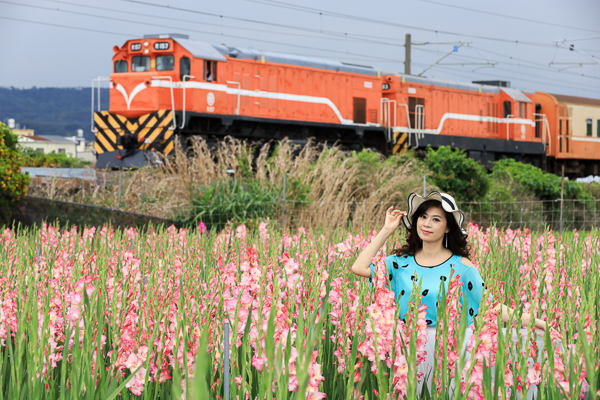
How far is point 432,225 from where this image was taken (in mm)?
3164

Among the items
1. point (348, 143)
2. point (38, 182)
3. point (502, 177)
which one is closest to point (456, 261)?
point (38, 182)

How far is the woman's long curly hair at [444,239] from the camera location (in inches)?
127

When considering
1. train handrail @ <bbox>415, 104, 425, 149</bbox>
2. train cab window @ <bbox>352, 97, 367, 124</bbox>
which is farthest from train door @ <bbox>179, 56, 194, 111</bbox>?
train handrail @ <bbox>415, 104, 425, 149</bbox>

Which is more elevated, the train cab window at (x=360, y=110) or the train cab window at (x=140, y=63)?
the train cab window at (x=140, y=63)

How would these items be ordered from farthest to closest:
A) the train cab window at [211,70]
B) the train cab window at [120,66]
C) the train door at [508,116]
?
1. the train door at [508,116]
2. the train cab window at [120,66]
3. the train cab window at [211,70]

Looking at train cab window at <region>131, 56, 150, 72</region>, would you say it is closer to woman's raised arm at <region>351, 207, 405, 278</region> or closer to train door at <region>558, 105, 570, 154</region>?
woman's raised arm at <region>351, 207, 405, 278</region>

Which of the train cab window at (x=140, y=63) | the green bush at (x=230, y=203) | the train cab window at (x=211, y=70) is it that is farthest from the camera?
the train cab window at (x=140, y=63)

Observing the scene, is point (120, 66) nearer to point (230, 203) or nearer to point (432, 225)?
point (230, 203)

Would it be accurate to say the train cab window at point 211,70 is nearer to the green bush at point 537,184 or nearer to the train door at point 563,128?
the green bush at point 537,184

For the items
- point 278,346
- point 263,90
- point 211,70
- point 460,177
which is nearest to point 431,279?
point 278,346

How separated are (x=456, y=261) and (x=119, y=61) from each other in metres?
13.6

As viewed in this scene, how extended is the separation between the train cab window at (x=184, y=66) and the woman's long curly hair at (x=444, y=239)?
11.8m

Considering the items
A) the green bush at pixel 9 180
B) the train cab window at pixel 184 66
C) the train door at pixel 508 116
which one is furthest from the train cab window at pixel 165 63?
the train door at pixel 508 116

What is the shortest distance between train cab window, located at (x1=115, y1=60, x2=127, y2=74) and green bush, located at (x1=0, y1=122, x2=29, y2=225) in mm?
5996
